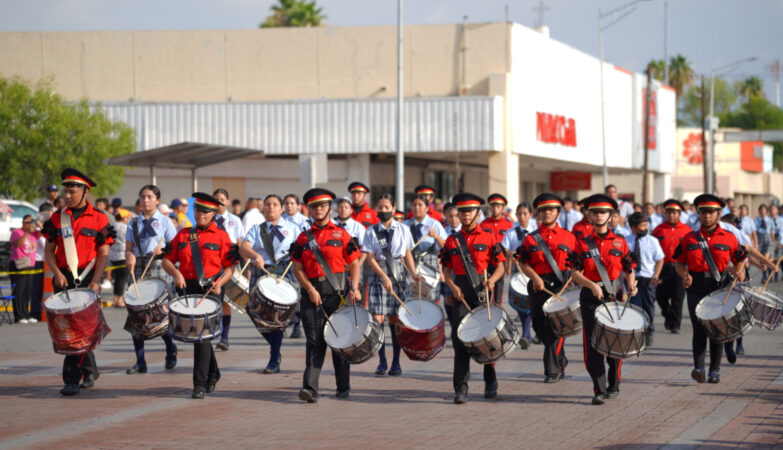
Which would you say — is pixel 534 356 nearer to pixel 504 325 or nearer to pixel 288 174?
pixel 504 325

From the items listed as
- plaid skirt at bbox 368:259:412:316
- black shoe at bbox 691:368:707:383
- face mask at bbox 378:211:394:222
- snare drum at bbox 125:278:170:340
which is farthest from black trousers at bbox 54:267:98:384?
black shoe at bbox 691:368:707:383

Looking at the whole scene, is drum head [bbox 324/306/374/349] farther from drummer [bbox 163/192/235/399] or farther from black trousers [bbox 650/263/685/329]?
black trousers [bbox 650/263/685/329]

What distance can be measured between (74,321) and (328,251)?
241 cm

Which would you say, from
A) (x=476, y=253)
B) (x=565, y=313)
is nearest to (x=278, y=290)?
(x=476, y=253)

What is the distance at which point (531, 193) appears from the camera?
58.1 meters

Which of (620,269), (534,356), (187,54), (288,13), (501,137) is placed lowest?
(534,356)

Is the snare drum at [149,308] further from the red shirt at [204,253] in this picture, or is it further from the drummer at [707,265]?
the drummer at [707,265]

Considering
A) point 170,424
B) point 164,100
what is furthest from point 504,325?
point 164,100

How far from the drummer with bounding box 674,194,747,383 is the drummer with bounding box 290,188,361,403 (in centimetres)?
357

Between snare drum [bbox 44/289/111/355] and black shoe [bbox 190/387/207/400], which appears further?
black shoe [bbox 190/387/207/400]

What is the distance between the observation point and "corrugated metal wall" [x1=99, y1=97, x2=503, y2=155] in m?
39.5

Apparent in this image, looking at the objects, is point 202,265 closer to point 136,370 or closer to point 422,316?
point 422,316

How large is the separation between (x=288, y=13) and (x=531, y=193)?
72.8 feet

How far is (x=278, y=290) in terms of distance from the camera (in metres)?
10.9
